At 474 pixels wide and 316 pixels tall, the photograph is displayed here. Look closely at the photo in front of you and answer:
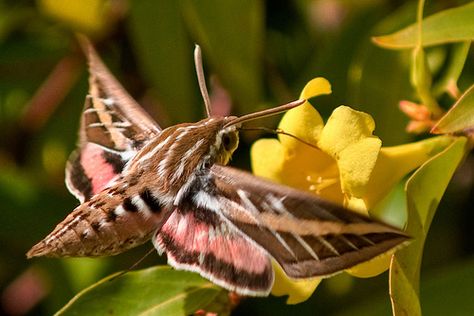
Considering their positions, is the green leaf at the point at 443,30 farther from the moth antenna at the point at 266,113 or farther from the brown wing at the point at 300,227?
the brown wing at the point at 300,227

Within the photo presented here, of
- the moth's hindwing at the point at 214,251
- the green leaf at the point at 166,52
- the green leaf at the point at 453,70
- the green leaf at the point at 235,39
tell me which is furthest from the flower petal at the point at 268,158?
the green leaf at the point at 166,52

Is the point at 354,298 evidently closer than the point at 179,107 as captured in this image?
Yes

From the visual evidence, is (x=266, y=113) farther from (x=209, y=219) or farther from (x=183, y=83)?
(x=183, y=83)

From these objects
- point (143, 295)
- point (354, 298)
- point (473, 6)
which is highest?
point (473, 6)

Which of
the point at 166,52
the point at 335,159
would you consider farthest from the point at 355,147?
the point at 166,52

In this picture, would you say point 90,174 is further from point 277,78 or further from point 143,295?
point 277,78

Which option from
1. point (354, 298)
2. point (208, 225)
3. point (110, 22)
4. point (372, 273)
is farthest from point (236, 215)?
point (110, 22)
